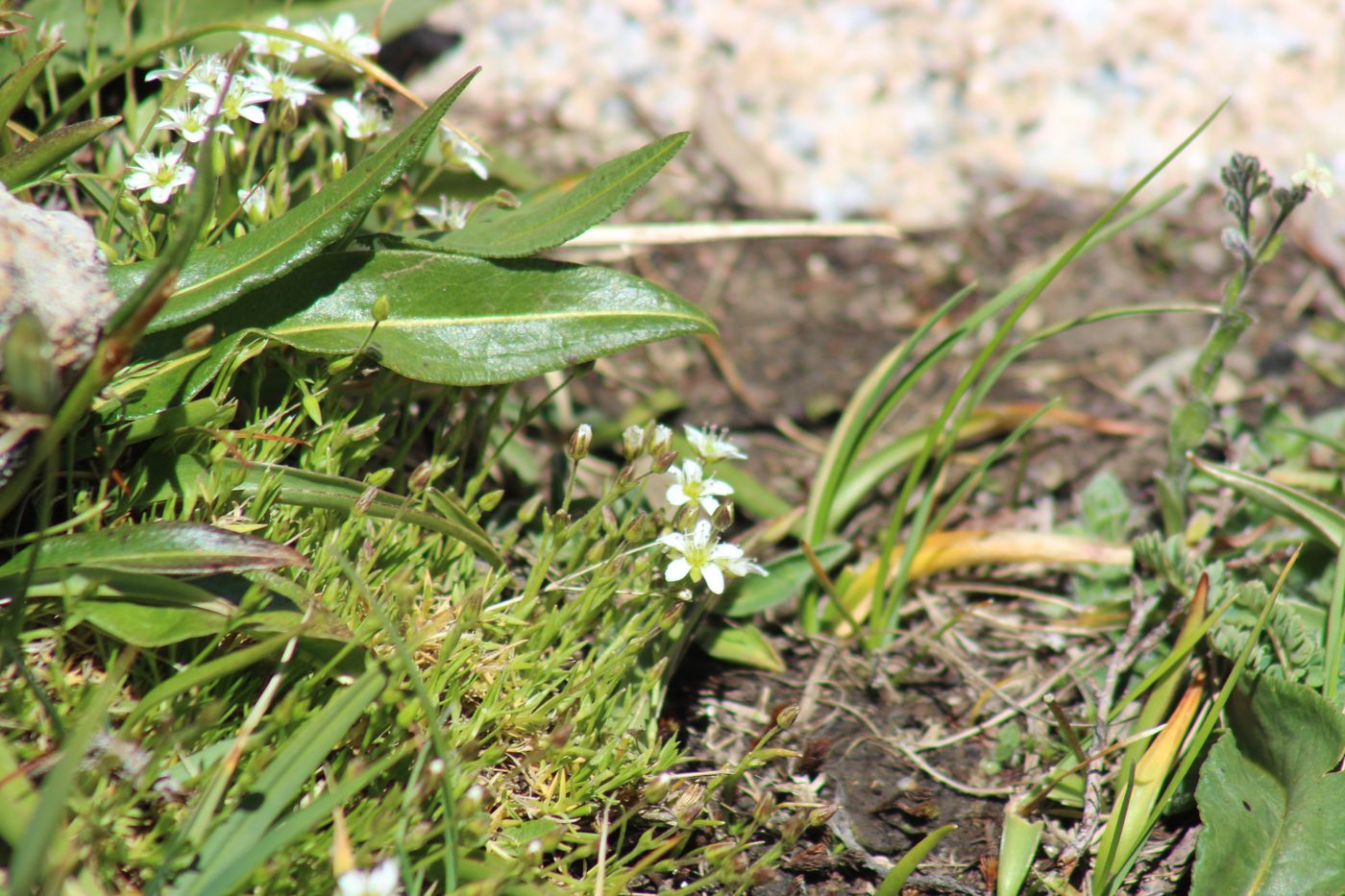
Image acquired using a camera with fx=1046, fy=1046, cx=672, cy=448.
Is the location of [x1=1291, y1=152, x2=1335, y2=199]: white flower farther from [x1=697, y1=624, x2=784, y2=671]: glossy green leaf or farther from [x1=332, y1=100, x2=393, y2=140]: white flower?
[x1=332, y1=100, x2=393, y2=140]: white flower

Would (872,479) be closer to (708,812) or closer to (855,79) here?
(708,812)

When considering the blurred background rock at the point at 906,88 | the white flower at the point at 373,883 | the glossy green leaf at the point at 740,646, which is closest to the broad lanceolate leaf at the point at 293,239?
the white flower at the point at 373,883

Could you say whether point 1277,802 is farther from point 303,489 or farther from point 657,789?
point 303,489

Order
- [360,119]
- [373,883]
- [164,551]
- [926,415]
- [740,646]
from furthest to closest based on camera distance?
[926,415], [740,646], [360,119], [164,551], [373,883]

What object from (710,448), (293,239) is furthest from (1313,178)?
(293,239)

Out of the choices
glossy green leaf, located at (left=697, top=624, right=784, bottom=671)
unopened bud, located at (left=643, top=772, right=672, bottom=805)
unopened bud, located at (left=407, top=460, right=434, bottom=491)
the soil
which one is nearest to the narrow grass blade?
the soil

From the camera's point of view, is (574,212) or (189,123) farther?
(574,212)
